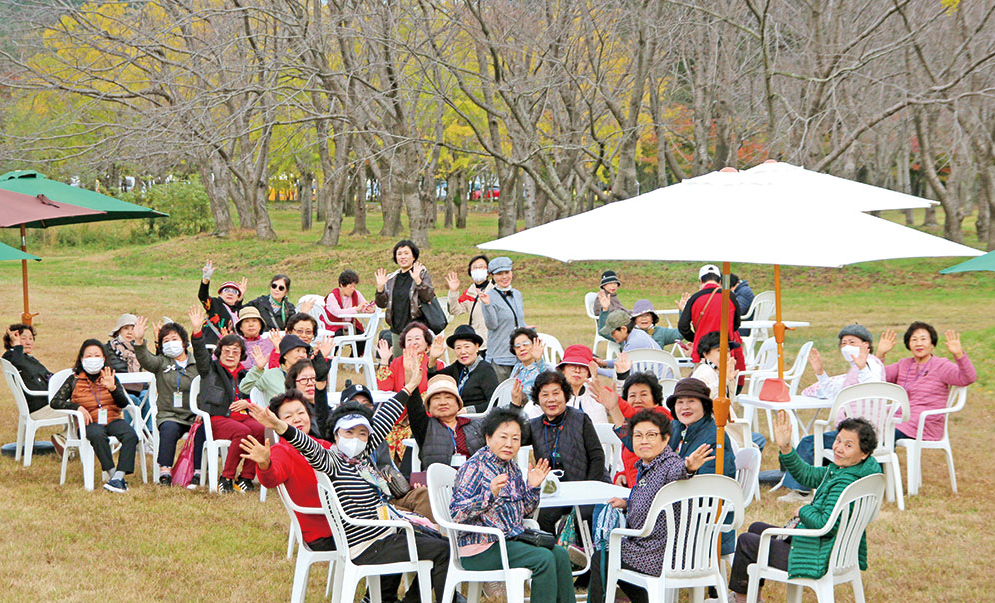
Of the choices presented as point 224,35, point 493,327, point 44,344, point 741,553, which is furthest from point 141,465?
point 224,35

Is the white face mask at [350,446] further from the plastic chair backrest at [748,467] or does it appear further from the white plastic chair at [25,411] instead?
the white plastic chair at [25,411]

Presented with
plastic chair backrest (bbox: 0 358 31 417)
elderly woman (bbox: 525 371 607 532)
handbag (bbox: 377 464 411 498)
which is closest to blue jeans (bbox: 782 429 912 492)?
elderly woman (bbox: 525 371 607 532)

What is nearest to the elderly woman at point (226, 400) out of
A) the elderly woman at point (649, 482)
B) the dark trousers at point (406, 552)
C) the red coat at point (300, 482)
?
the red coat at point (300, 482)

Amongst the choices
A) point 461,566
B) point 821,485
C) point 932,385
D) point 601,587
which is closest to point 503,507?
point 461,566

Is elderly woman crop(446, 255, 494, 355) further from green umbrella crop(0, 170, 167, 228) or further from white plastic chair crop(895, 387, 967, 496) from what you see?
white plastic chair crop(895, 387, 967, 496)

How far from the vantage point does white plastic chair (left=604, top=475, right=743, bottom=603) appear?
438 cm

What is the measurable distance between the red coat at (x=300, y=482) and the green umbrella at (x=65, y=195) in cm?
552

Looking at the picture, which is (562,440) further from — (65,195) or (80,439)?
(65,195)

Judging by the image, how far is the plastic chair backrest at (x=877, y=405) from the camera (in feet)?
22.9

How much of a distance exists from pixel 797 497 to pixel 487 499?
350 cm

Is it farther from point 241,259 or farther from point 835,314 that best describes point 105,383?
point 241,259

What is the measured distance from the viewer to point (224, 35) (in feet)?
62.0

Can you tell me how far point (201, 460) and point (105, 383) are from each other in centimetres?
93

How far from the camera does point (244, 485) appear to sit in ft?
25.0
